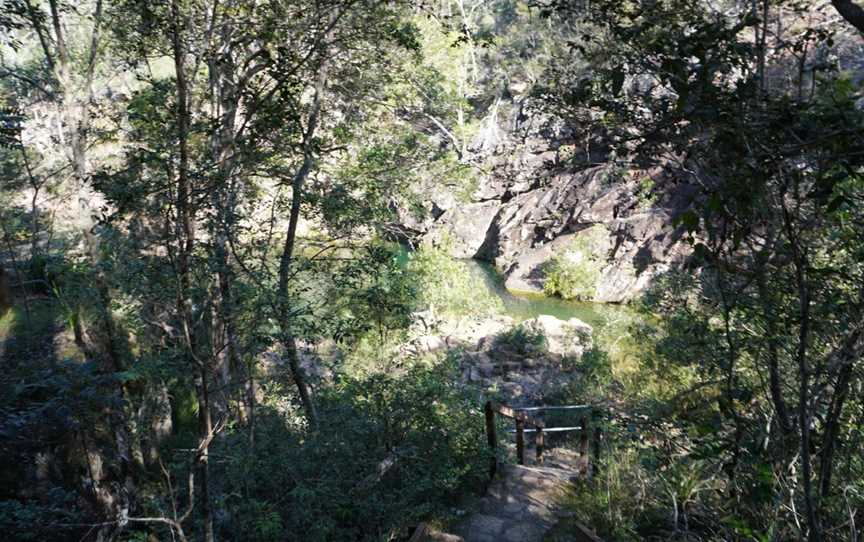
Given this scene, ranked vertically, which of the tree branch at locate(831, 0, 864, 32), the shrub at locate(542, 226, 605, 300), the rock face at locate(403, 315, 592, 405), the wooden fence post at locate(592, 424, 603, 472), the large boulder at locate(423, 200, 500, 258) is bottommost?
the rock face at locate(403, 315, 592, 405)

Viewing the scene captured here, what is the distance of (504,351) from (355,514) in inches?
471

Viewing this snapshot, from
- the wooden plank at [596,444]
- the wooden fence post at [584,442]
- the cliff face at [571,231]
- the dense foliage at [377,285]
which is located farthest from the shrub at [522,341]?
the wooden fence post at [584,442]

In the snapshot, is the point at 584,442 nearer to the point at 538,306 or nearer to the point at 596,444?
the point at 596,444

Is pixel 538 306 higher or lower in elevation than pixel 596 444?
higher

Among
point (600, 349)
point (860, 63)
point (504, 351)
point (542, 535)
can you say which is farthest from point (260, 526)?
point (860, 63)

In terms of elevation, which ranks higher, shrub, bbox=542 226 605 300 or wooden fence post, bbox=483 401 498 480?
shrub, bbox=542 226 605 300

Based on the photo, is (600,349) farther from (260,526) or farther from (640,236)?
(640,236)

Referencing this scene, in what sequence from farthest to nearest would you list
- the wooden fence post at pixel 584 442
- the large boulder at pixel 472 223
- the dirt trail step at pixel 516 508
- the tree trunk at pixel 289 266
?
1. the large boulder at pixel 472 223
2. the wooden fence post at pixel 584 442
3. the tree trunk at pixel 289 266
4. the dirt trail step at pixel 516 508

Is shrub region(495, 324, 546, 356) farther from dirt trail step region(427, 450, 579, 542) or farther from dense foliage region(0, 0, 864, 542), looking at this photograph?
dirt trail step region(427, 450, 579, 542)

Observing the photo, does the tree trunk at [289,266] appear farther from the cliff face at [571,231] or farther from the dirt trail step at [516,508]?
the cliff face at [571,231]

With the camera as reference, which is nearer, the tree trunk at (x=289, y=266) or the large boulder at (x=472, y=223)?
the tree trunk at (x=289, y=266)

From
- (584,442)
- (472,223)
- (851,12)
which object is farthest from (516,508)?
(472,223)

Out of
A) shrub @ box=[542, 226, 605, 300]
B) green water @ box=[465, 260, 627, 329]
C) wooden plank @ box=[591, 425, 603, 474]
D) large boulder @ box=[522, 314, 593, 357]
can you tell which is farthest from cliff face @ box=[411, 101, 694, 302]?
wooden plank @ box=[591, 425, 603, 474]

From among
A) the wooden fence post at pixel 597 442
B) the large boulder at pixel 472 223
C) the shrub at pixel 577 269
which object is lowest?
the wooden fence post at pixel 597 442
